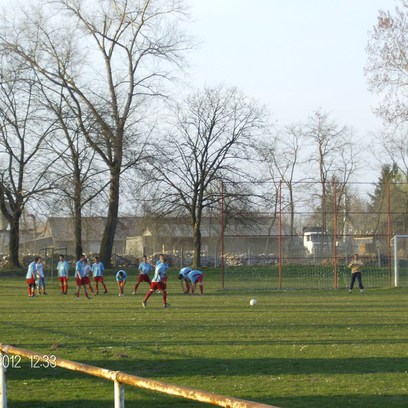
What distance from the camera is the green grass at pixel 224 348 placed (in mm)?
9930

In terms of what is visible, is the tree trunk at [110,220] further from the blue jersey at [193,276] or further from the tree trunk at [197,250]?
the blue jersey at [193,276]

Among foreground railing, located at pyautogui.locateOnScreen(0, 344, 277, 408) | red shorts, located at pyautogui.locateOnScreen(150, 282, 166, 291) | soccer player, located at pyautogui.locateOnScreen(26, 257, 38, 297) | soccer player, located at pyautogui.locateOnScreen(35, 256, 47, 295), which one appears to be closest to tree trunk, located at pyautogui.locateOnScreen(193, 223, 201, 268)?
soccer player, located at pyautogui.locateOnScreen(35, 256, 47, 295)

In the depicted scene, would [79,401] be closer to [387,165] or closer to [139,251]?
[387,165]

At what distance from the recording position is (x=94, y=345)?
47.7 feet

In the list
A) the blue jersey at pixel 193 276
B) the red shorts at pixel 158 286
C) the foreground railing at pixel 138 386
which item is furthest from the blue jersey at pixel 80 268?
the foreground railing at pixel 138 386

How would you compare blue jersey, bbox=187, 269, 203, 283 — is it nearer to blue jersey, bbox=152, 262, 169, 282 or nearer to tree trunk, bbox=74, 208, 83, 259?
blue jersey, bbox=152, 262, 169, 282

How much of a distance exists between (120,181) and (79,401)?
131 ft

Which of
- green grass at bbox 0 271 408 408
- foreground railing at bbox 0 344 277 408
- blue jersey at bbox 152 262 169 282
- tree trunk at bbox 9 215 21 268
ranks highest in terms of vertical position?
tree trunk at bbox 9 215 21 268

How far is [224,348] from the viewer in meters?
14.2

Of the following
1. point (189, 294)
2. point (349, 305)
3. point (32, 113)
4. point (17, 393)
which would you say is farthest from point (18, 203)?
point (17, 393)

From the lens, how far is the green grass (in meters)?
9.93

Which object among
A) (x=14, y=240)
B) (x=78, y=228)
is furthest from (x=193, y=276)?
(x=14, y=240)

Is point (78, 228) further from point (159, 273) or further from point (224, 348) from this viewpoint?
point (224, 348)

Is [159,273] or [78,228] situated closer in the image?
[159,273]
